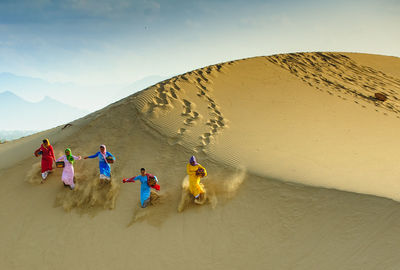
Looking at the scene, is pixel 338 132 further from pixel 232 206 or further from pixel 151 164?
pixel 151 164

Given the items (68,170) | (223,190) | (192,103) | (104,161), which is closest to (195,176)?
(223,190)

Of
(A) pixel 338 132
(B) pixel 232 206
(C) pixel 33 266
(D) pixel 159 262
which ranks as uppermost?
(A) pixel 338 132

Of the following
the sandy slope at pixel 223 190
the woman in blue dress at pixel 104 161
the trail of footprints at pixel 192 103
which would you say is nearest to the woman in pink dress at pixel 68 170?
the sandy slope at pixel 223 190

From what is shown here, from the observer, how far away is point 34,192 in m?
7.23

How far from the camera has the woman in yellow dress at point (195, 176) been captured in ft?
19.0

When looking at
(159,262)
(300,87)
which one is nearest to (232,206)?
(159,262)

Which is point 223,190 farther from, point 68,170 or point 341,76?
point 341,76

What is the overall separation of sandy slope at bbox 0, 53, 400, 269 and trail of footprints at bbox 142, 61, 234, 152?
71 millimetres

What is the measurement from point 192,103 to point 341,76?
9.61 metres

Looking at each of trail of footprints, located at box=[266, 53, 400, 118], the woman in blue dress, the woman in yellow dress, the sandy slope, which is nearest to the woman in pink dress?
the sandy slope

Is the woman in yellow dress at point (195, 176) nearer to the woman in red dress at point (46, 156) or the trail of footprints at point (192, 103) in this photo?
the trail of footprints at point (192, 103)

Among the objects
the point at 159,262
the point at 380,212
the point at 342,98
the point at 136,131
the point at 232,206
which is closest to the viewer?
the point at 380,212

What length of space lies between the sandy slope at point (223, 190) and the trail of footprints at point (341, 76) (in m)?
1.17

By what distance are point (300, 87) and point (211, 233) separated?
9.17m
